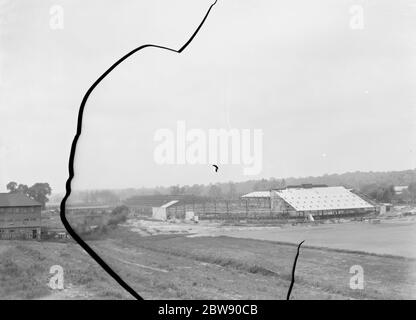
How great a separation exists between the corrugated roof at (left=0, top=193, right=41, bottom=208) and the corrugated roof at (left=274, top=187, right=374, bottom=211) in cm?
100

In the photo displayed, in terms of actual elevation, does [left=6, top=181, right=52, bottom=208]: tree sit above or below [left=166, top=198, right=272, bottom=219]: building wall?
above

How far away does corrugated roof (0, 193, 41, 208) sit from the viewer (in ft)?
4.65

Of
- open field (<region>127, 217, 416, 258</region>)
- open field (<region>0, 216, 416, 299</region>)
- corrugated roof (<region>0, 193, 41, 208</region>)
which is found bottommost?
open field (<region>0, 216, 416, 299</region>)

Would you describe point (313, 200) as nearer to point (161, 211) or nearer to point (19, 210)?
point (161, 211)

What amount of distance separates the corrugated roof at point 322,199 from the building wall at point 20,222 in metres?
1.00

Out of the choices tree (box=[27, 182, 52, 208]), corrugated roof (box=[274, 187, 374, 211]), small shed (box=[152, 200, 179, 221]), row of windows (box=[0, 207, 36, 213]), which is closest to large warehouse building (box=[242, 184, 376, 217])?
corrugated roof (box=[274, 187, 374, 211])

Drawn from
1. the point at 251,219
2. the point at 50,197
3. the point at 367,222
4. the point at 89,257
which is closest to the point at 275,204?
the point at 251,219

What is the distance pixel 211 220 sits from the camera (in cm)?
148

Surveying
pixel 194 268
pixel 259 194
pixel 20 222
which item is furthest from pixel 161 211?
pixel 20 222

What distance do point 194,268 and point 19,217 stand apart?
29.7 inches

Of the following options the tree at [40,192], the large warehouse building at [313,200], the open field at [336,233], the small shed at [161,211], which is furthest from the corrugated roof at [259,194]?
the tree at [40,192]

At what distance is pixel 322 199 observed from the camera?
145 cm

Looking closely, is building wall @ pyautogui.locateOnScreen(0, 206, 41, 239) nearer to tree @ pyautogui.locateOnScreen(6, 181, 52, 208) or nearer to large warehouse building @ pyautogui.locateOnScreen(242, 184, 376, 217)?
tree @ pyautogui.locateOnScreen(6, 181, 52, 208)
